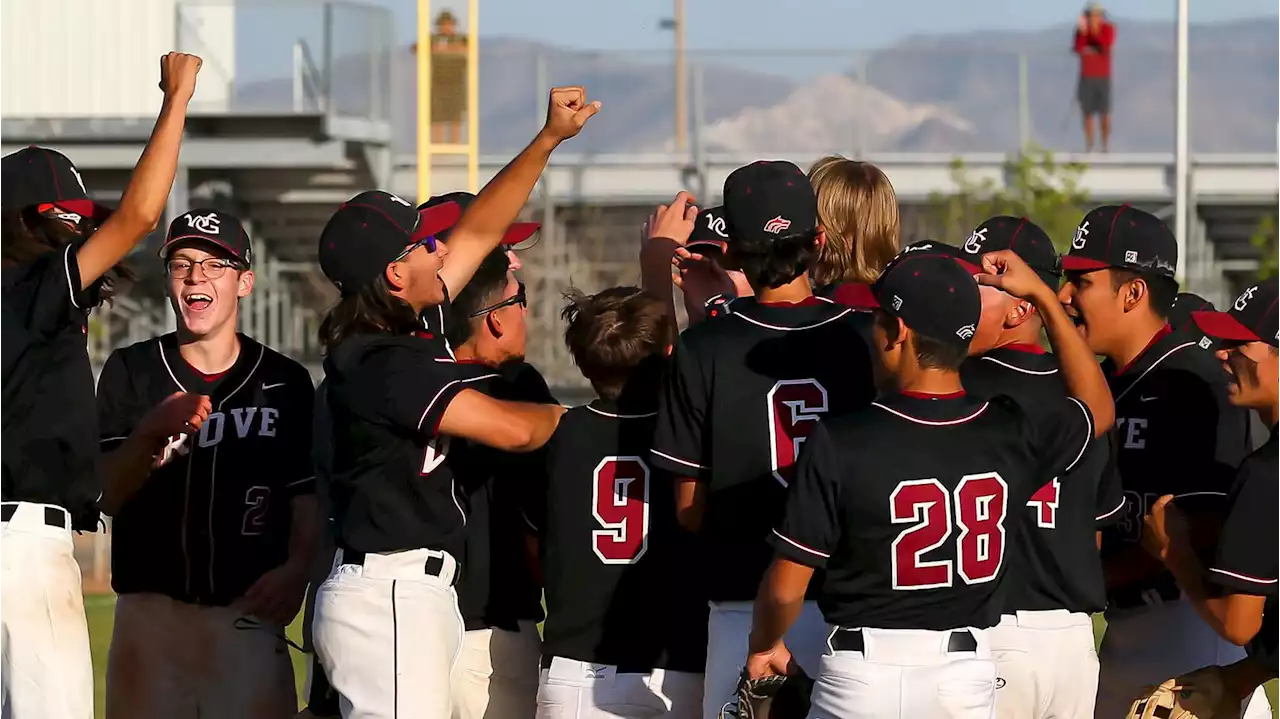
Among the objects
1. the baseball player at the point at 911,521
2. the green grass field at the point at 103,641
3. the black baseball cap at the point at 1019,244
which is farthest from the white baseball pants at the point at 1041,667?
the green grass field at the point at 103,641

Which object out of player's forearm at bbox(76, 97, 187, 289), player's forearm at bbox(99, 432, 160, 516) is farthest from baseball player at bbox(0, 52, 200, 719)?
player's forearm at bbox(99, 432, 160, 516)

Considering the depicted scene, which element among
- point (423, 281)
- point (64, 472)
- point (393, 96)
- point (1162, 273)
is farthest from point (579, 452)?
point (393, 96)

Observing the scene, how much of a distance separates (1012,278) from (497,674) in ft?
6.68

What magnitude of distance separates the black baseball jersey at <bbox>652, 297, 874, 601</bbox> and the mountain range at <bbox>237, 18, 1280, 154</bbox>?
1781 centimetres

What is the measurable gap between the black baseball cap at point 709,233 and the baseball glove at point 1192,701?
1.84 metres

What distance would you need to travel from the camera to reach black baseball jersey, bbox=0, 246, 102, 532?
5.21 metres

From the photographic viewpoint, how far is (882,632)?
453 centimetres

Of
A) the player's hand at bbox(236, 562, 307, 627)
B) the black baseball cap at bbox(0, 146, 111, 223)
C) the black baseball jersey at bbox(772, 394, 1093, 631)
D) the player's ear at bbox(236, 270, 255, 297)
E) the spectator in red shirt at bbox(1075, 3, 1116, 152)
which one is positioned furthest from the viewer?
the spectator in red shirt at bbox(1075, 3, 1116, 152)

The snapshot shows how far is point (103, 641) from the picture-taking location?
11453mm

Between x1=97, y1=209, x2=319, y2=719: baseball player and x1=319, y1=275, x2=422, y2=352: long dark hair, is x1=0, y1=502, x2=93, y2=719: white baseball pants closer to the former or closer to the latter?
x1=97, y1=209, x2=319, y2=719: baseball player

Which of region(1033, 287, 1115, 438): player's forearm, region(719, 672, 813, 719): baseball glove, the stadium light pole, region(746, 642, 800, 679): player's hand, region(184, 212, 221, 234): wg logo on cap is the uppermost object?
the stadium light pole

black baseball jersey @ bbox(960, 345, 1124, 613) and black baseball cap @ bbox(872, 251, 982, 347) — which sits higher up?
black baseball cap @ bbox(872, 251, 982, 347)

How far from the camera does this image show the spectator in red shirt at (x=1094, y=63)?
77.5 ft

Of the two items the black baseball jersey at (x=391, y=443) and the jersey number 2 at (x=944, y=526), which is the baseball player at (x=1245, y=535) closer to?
the jersey number 2 at (x=944, y=526)
